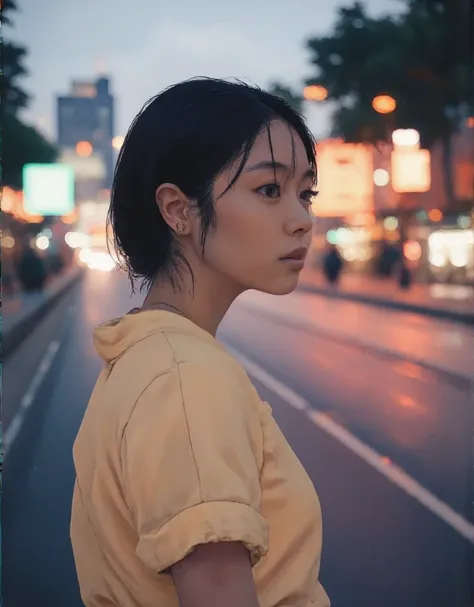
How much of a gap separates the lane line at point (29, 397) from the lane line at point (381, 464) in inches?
95.1

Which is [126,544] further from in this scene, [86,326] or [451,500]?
[86,326]

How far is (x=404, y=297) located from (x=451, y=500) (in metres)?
19.1

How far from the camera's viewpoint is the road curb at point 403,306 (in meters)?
18.5

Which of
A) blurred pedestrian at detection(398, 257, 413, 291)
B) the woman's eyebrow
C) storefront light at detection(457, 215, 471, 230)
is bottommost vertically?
blurred pedestrian at detection(398, 257, 413, 291)

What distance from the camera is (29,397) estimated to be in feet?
31.9

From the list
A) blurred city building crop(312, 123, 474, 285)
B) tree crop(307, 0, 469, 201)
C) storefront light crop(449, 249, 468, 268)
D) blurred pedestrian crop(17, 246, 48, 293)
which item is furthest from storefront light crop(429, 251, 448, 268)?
blurred pedestrian crop(17, 246, 48, 293)

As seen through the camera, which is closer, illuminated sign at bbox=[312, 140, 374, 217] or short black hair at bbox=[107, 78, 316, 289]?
short black hair at bbox=[107, 78, 316, 289]

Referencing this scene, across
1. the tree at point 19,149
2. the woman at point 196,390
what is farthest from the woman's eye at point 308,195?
the tree at point 19,149

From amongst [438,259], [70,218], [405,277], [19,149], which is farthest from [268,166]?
[70,218]

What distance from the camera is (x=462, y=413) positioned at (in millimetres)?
8141

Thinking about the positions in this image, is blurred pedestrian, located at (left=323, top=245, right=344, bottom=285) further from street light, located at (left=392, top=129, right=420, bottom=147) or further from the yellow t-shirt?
the yellow t-shirt

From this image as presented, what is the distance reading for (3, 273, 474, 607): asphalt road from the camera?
154 inches

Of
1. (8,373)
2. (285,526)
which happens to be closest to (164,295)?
(285,526)

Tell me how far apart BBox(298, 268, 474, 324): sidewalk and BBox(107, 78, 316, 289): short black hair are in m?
17.3
